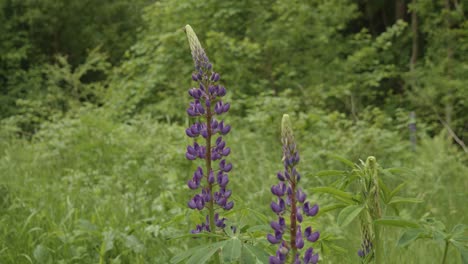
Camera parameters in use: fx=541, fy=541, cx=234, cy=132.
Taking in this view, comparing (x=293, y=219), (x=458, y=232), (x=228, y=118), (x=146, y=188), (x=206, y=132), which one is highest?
(x=206, y=132)

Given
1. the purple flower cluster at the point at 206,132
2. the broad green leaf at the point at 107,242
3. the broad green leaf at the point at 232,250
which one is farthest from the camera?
the broad green leaf at the point at 107,242

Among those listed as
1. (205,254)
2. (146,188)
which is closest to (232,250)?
(205,254)

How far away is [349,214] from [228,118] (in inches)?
232

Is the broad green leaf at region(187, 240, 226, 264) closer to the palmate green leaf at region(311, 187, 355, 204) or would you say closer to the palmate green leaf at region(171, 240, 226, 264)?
the palmate green leaf at region(171, 240, 226, 264)

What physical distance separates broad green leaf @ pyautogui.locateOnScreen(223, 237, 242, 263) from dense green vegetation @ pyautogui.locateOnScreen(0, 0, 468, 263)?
0.41 ft

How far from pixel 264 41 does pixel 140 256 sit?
21.4ft

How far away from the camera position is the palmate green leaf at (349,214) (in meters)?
1.26

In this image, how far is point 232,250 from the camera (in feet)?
4.09

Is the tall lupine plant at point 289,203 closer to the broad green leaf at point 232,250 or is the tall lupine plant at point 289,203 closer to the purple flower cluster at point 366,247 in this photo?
the broad green leaf at point 232,250

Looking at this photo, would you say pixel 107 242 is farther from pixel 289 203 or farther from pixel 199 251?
pixel 289 203

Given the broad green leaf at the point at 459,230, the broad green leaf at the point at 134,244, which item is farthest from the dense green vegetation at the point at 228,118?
the broad green leaf at the point at 459,230

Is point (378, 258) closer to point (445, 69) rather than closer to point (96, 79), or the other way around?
point (445, 69)

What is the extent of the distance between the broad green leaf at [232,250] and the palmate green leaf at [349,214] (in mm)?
244

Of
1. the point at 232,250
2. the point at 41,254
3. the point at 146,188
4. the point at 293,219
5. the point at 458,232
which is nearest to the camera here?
the point at 293,219
